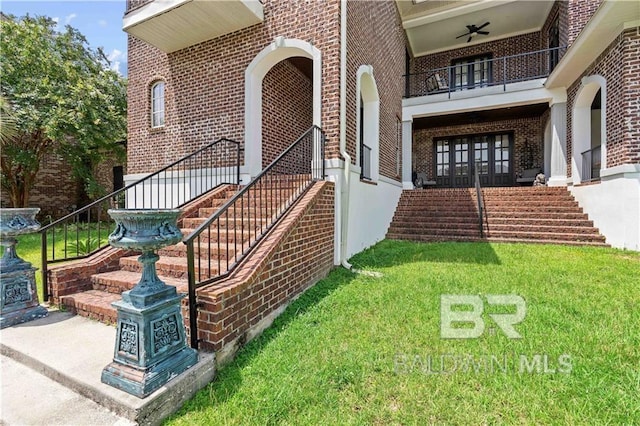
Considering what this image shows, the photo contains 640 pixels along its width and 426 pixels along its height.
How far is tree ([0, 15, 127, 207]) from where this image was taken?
9.75 m

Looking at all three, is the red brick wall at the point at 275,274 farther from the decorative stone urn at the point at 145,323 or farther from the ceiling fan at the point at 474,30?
Answer: the ceiling fan at the point at 474,30

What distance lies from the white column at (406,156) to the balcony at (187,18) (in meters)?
6.38

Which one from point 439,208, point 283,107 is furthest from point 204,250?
point 439,208

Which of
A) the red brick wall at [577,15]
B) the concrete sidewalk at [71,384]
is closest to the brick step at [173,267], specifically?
the concrete sidewalk at [71,384]

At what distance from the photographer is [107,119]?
35.5 feet

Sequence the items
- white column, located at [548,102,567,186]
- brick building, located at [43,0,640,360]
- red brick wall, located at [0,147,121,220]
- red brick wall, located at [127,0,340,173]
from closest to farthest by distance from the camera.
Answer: brick building, located at [43,0,640,360], red brick wall, located at [127,0,340,173], white column, located at [548,102,567,186], red brick wall, located at [0,147,121,220]

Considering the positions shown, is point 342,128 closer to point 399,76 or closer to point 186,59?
point 186,59

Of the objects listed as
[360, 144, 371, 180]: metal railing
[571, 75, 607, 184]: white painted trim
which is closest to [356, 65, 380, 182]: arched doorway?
[360, 144, 371, 180]: metal railing

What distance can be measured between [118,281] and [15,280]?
36.2 inches

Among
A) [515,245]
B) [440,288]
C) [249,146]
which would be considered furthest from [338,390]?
[515,245]

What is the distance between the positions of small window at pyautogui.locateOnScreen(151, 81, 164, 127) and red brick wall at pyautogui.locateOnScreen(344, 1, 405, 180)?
15.2 ft

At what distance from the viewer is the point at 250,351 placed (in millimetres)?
2635

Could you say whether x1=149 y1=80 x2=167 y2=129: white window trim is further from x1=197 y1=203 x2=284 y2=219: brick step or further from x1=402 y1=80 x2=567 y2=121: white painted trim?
x1=402 y1=80 x2=567 y2=121: white painted trim

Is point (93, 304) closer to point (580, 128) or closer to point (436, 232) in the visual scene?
point (436, 232)
